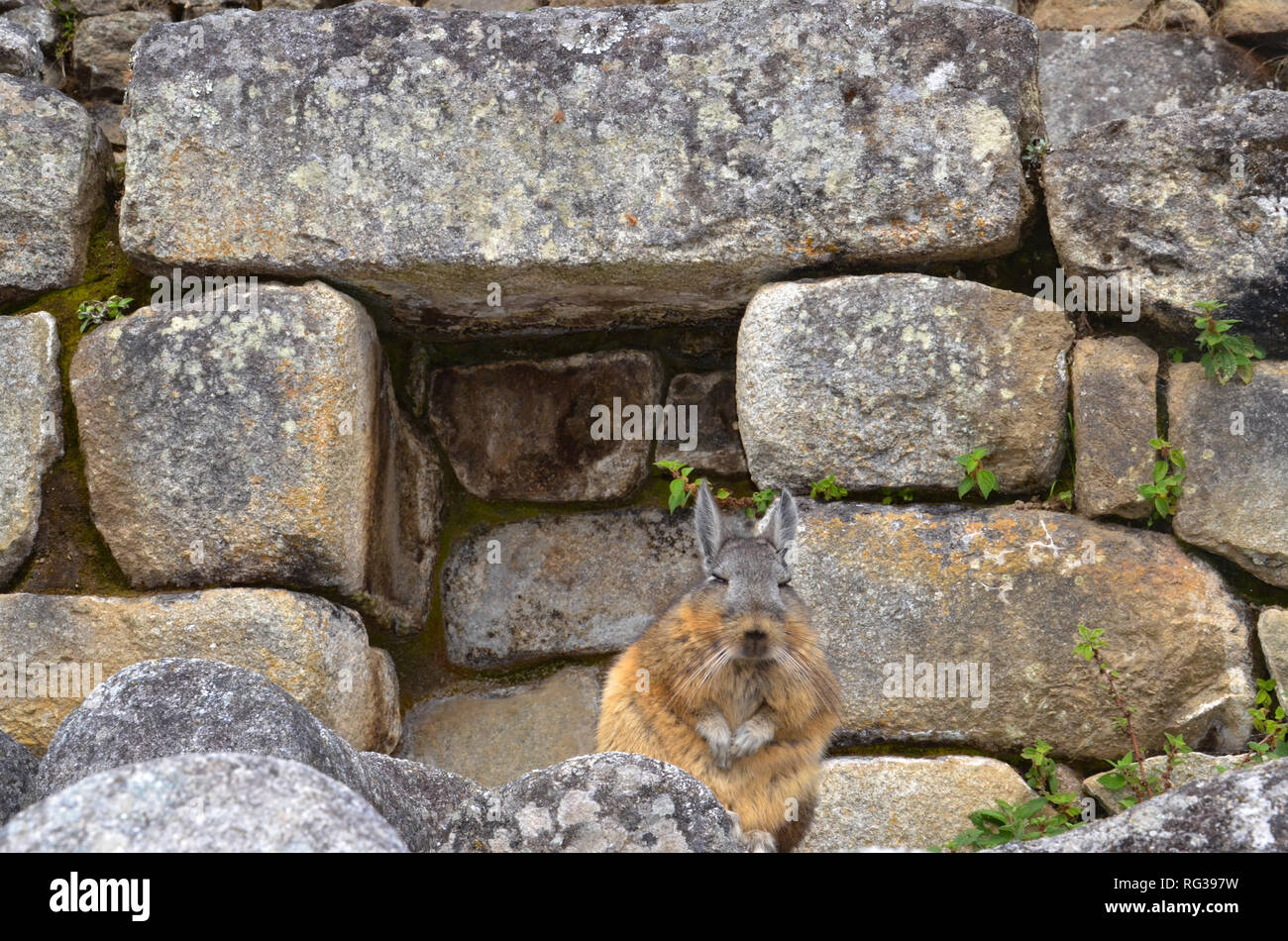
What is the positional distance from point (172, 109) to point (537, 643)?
2.50m

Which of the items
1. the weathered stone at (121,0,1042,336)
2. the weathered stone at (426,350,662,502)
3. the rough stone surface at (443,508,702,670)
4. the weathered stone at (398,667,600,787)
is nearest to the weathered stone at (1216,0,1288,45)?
the weathered stone at (121,0,1042,336)

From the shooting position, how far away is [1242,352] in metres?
4.29

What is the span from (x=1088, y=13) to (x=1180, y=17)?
1.21ft

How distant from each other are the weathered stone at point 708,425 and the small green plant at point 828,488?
60cm

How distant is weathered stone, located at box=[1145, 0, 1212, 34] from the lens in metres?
5.13

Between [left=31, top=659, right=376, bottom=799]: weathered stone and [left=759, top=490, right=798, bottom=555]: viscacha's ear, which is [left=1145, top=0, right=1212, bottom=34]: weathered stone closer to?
[left=759, top=490, right=798, bottom=555]: viscacha's ear

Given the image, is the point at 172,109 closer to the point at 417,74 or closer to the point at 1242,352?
the point at 417,74

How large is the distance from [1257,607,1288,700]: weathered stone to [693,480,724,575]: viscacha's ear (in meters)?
1.87

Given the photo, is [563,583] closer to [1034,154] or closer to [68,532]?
[68,532]

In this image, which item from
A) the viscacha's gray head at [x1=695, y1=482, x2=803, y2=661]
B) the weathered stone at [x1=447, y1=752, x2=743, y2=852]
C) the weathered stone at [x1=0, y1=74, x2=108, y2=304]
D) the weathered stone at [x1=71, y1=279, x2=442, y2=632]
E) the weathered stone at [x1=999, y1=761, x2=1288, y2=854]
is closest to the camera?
the weathered stone at [x1=999, y1=761, x2=1288, y2=854]

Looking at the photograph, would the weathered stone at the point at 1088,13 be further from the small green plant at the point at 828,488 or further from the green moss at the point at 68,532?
the green moss at the point at 68,532

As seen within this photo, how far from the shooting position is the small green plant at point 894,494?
4.52m
